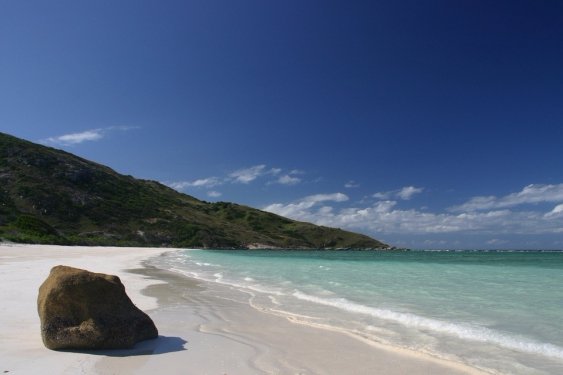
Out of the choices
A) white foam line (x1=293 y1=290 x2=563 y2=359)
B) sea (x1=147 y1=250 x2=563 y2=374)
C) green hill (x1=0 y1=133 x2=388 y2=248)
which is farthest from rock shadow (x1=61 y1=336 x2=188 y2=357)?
green hill (x1=0 y1=133 x2=388 y2=248)

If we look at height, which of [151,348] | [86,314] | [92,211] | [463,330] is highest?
[92,211]

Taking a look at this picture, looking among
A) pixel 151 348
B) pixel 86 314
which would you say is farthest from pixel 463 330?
pixel 86 314

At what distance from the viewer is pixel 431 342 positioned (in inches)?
298

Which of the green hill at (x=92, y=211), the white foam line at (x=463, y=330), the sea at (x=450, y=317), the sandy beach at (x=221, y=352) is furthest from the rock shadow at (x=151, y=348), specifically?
the green hill at (x=92, y=211)

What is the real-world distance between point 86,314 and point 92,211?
104 metres

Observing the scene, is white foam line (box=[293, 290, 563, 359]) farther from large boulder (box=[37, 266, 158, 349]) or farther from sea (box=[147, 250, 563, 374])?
large boulder (box=[37, 266, 158, 349])

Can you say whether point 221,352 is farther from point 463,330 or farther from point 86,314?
point 463,330

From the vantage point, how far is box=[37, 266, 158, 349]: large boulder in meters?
6.38

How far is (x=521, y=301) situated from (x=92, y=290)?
1188 cm

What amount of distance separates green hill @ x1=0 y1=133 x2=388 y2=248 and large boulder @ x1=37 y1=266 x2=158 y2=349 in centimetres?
4997

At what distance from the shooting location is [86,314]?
6637 mm

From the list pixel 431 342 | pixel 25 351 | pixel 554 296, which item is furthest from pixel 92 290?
pixel 554 296

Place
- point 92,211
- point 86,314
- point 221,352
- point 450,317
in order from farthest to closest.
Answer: point 92,211 < point 450,317 < point 86,314 < point 221,352

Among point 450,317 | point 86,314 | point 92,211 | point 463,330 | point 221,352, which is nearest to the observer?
point 221,352
